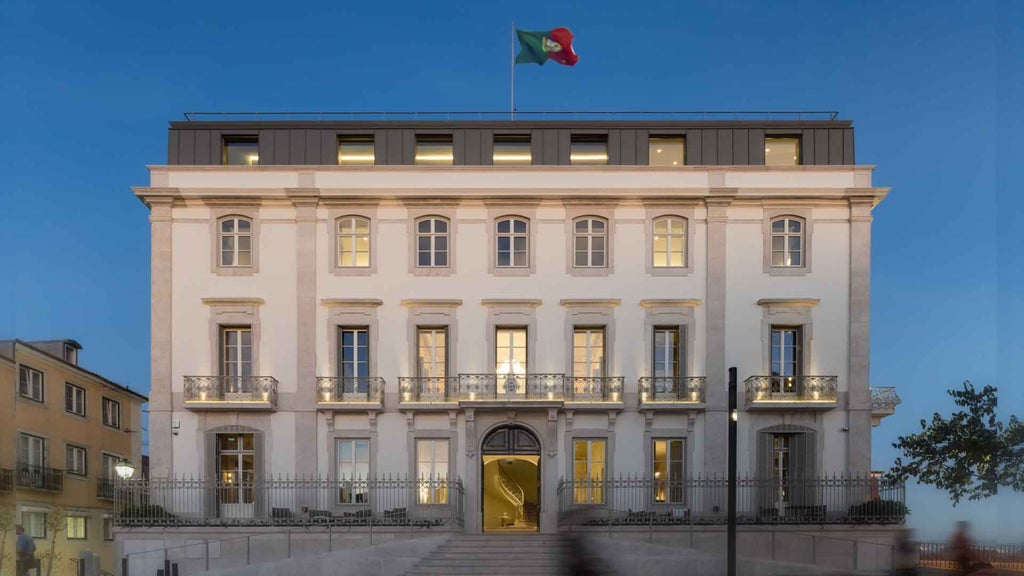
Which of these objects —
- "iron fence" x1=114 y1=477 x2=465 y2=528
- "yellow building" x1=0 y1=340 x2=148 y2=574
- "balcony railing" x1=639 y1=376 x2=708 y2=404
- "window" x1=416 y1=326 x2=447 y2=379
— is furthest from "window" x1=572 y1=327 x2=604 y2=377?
"yellow building" x1=0 y1=340 x2=148 y2=574

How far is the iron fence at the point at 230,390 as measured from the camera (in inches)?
958

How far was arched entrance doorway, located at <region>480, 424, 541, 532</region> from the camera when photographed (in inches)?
979

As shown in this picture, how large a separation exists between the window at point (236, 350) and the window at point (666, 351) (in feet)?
43.0

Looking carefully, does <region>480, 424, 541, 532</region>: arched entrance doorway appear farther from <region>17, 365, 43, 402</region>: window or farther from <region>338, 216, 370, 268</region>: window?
<region>17, 365, 43, 402</region>: window

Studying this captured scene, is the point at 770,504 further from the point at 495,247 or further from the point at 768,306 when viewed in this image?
→ the point at 495,247

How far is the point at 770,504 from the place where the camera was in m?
24.4

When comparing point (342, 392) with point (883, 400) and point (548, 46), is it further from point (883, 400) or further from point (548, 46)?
point (883, 400)

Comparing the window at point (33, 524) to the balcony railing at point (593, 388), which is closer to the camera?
the window at point (33, 524)

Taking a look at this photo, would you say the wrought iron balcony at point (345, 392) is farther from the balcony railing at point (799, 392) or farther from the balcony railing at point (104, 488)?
the balcony railing at point (104, 488)

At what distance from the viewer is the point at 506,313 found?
2517cm

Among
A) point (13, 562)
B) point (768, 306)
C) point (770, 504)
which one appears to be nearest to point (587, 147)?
point (768, 306)

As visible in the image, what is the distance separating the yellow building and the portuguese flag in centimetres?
1620

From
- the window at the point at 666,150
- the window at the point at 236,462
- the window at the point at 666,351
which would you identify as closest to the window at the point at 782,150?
the window at the point at 666,150

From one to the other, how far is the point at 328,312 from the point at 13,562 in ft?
73.8
